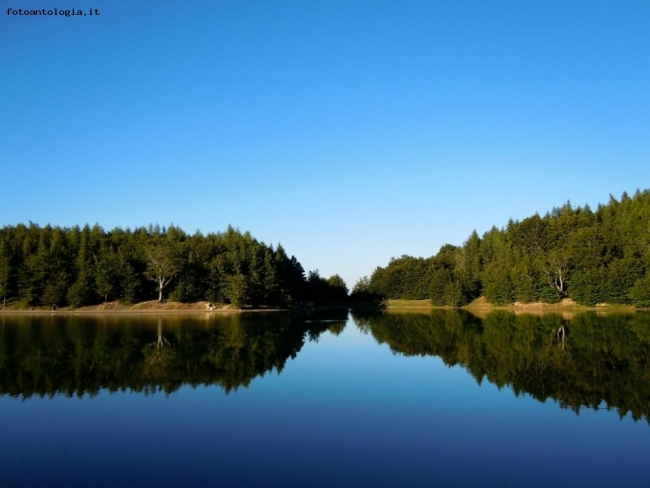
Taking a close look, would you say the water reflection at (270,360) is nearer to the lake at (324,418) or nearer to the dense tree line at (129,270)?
the lake at (324,418)

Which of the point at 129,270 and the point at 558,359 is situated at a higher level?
the point at 129,270

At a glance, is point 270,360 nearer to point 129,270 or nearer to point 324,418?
point 324,418

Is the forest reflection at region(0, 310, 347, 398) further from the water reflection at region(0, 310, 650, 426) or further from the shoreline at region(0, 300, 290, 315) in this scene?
the shoreline at region(0, 300, 290, 315)

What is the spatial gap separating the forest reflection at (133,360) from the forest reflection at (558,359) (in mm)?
9372

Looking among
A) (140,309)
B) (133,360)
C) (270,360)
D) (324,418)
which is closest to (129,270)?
(140,309)

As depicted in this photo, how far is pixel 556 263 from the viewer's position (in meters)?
92.4

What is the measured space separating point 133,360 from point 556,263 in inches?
3275

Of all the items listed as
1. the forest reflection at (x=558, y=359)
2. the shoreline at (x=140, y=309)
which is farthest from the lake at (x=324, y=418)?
the shoreline at (x=140, y=309)

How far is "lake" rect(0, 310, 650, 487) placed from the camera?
10742 mm

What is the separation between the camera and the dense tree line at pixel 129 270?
84312 millimetres

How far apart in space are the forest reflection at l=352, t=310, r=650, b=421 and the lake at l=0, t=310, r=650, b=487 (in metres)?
0.12

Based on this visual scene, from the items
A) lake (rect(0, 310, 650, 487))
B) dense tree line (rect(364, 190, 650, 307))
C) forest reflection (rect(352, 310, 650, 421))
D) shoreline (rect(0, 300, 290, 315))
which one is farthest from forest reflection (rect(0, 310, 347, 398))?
dense tree line (rect(364, 190, 650, 307))

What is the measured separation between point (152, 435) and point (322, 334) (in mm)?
33361

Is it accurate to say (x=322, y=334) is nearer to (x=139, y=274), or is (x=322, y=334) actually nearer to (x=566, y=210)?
(x=139, y=274)
